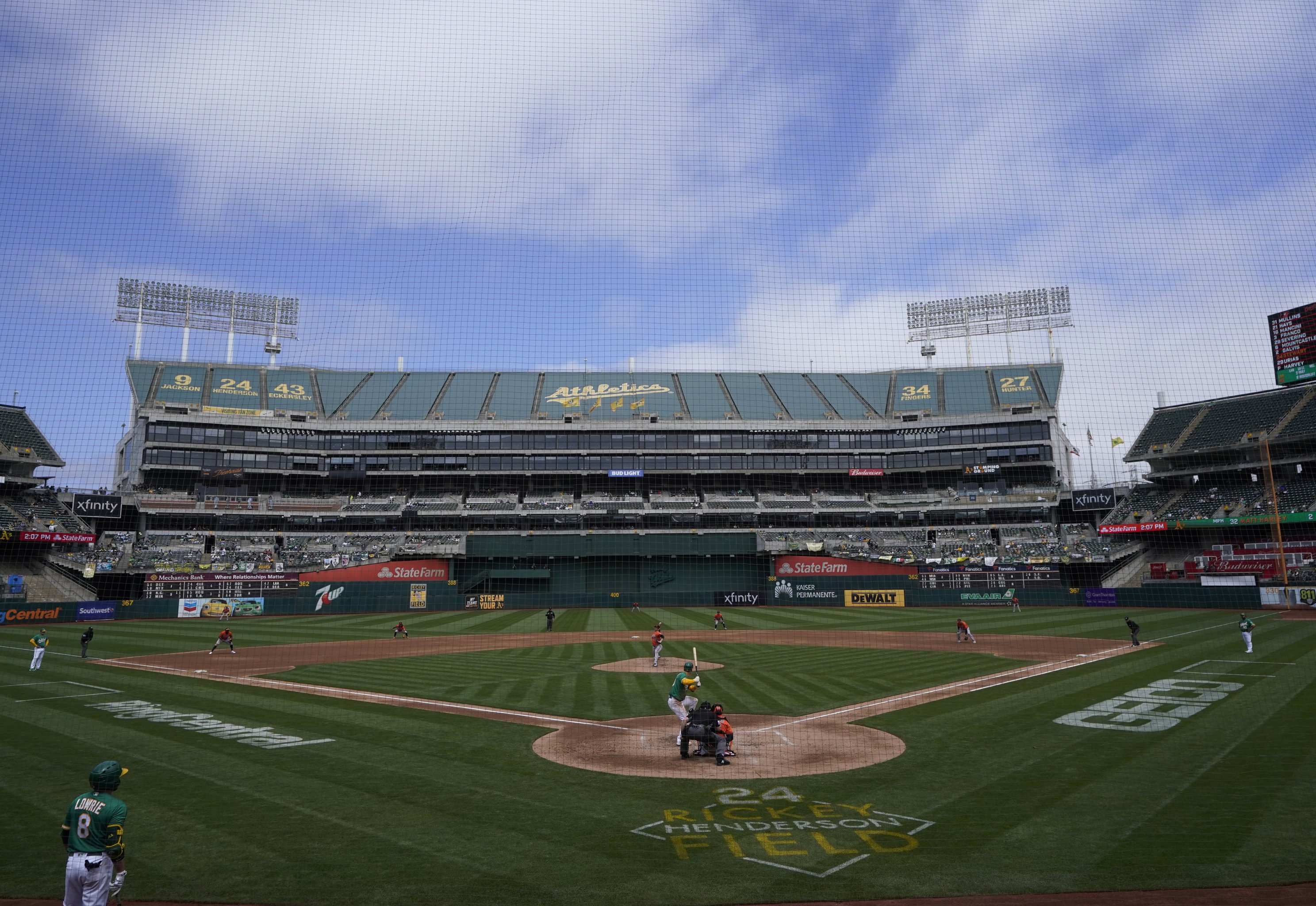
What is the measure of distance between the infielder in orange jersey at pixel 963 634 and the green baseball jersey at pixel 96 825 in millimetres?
30554

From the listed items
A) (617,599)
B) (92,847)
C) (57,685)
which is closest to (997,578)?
(617,599)

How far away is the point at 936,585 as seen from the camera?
5403 cm

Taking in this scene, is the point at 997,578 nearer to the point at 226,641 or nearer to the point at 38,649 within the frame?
the point at 226,641

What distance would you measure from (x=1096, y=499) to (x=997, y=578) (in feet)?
40.2

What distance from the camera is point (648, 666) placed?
26.9m

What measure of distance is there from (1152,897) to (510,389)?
2828 inches

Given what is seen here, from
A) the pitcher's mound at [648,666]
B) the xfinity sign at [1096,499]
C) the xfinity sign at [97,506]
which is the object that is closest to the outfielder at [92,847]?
the pitcher's mound at [648,666]

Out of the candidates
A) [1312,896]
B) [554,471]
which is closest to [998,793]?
[1312,896]

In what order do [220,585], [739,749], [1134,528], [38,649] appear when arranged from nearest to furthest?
[739,749], [38,649], [220,585], [1134,528]

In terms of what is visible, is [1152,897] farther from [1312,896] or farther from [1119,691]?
[1119,691]

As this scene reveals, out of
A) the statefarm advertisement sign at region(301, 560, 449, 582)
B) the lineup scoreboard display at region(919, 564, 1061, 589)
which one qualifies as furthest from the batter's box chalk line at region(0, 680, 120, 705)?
the lineup scoreboard display at region(919, 564, 1061, 589)

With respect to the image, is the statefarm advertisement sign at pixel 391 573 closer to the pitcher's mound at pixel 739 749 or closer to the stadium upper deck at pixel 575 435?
the stadium upper deck at pixel 575 435

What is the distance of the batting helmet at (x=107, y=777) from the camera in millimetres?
6887

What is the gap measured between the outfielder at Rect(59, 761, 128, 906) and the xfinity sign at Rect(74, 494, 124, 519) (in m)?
57.8
